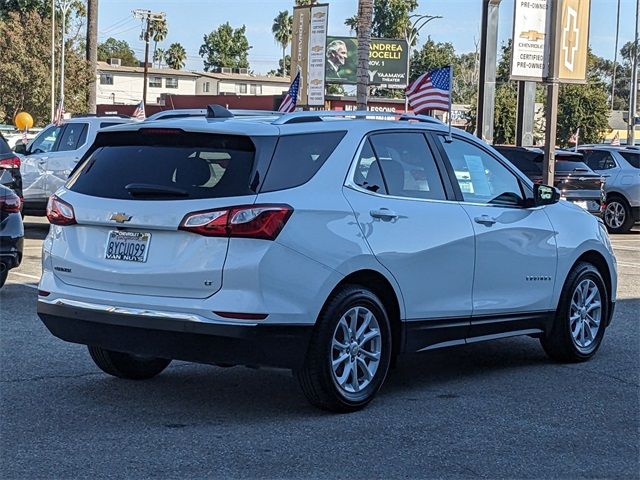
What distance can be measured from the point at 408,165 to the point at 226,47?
467 ft

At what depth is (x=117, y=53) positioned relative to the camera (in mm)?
155375

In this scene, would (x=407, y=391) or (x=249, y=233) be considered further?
(x=407, y=391)

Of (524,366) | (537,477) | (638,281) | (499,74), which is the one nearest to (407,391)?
A: (524,366)

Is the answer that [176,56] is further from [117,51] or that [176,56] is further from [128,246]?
[128,246]

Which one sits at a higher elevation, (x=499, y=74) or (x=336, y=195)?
(x=499, y=74)

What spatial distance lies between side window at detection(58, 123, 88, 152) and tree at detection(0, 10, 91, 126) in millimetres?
53327

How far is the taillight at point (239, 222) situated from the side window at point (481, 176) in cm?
192

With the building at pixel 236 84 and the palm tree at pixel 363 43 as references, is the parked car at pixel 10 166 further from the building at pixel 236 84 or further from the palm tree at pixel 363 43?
the building at pixel 236 84

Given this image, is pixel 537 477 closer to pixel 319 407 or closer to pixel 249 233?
pixel 319 407

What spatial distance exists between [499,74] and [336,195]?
73.7 metres

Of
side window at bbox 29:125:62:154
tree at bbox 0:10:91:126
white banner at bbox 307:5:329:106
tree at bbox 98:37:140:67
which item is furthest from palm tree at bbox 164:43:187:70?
side window at bbox 29:125:62:154

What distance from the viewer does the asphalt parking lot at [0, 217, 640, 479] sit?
17.4 feet

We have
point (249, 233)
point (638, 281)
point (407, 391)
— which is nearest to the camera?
point (249, 233)

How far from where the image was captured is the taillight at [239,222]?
5.78 m
